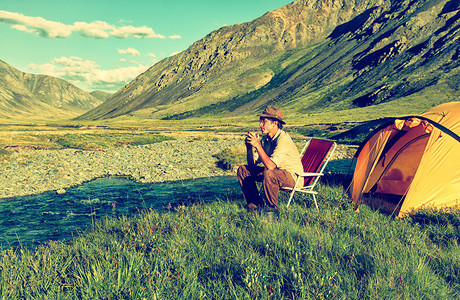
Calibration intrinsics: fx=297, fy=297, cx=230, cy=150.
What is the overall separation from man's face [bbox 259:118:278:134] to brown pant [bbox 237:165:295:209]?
797 millimetres

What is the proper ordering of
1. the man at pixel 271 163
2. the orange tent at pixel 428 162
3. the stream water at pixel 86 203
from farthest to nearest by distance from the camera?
the stream water at pixel 86 203, the orange tent at pixel 428 162, the man at pixel 271 163

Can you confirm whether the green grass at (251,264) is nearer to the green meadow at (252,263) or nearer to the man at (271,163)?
the green meadow at (252,263)

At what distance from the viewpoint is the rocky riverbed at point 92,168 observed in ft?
48.6

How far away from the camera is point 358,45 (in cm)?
16788

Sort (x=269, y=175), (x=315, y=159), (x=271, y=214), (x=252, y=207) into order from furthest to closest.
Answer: (x=315, y=159)
(x=252, y=207)
(x=269, y=175)
(x=271, y=214)

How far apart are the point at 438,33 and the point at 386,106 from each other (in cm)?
6087

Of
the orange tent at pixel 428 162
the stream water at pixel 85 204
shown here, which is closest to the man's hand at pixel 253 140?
the stream water at pixel 85 204

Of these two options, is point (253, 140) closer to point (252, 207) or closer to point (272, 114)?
point (272, 114)

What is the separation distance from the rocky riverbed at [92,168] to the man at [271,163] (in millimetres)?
10661

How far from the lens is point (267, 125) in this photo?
588cm

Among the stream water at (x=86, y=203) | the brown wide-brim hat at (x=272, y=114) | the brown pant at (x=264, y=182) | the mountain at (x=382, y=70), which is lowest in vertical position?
the stream water at (x=86, y=203)

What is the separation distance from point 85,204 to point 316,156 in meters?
9.21

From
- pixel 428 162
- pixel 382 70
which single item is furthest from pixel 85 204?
pixel 382 70

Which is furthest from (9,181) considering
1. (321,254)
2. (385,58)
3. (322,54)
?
(322,54)
